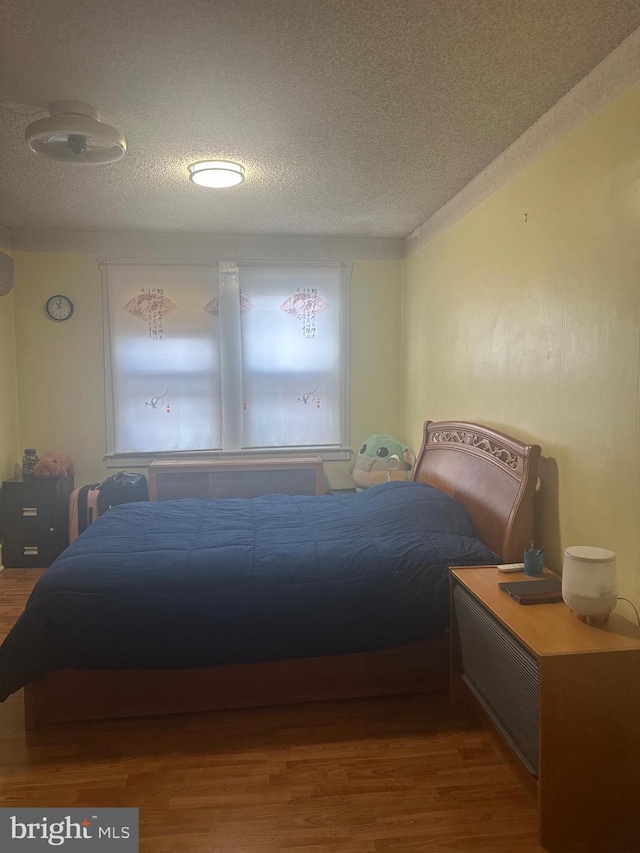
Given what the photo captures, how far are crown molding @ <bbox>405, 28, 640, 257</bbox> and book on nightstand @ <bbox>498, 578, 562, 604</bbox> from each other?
172cm

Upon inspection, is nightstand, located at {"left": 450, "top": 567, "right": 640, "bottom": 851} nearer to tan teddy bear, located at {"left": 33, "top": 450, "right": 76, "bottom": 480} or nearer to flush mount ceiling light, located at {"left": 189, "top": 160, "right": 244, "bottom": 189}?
flush mount ceiling light, located at {"left": 189, "top": 160, "right": 244, "bottom": 189}

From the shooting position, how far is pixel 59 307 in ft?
14.1

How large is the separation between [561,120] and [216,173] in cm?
165

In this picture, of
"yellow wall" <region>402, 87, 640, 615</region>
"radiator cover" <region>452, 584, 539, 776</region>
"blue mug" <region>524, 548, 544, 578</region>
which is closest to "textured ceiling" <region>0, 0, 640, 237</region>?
"yellow wall" <region>402, 87, 640, 615</region>

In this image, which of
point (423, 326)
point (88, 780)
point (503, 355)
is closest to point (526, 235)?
point (503, 355)

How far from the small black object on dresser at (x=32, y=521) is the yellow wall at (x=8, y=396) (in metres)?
0.23

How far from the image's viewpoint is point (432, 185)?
3.24 meters

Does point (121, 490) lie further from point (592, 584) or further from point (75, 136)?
point (592, 584)

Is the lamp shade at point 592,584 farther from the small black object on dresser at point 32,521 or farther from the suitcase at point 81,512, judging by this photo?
the small black object on dresser at point 32,521

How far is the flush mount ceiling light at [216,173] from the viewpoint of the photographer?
2861mm

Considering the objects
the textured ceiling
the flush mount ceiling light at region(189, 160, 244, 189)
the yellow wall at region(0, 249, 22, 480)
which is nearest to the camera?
the textured ceiling

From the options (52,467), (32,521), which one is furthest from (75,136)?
(32,521)

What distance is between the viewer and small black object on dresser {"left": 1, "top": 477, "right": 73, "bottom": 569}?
3.98m

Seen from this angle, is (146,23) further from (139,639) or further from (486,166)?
(139,639)
